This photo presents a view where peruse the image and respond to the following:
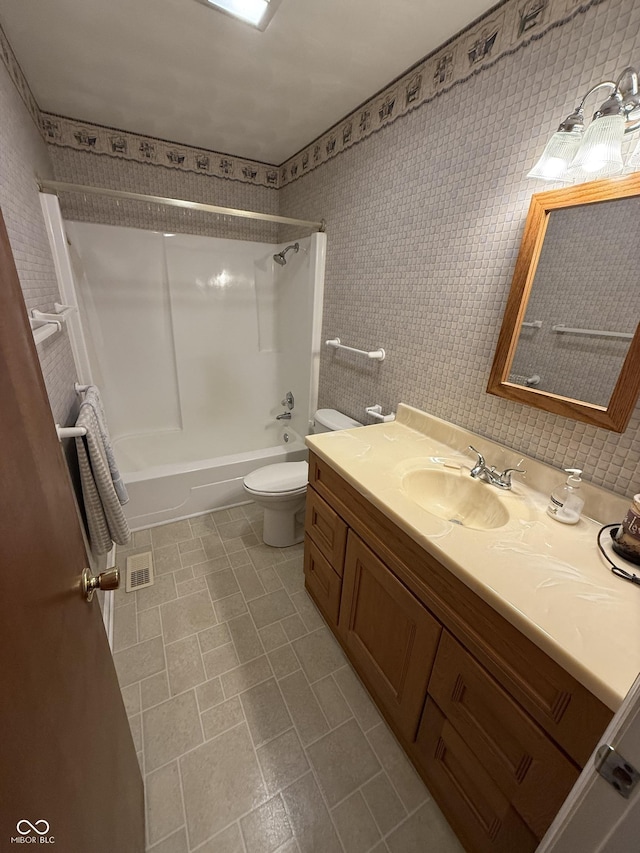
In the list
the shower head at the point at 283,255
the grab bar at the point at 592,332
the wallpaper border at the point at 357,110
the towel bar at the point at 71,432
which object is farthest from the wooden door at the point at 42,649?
the shower head at the point at 283,255

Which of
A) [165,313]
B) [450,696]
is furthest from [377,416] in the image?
[165,313]

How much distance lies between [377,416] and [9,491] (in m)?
1.49

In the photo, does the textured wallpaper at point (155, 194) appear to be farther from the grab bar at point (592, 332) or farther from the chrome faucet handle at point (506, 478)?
the chrome faucet handle at point (506, 478)

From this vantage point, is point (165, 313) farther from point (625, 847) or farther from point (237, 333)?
point (625, 847)

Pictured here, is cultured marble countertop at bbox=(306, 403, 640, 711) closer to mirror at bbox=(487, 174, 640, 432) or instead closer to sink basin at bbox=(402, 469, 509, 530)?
sink basin at bbox=(402, 469, 509, 530)

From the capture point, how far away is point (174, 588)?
5.59 feet

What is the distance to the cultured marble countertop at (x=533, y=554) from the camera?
2.01 feet

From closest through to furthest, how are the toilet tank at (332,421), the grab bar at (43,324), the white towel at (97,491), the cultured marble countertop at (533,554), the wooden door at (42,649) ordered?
the wooden door at (42,649)
the cultured marble countertop at (533,554)
the grab bar at (43,324)
the white towel at (97,491)
the toilet tank at (332,421)

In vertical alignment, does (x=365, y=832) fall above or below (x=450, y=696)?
below

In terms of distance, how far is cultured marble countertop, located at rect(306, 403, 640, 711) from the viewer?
24.1 inches

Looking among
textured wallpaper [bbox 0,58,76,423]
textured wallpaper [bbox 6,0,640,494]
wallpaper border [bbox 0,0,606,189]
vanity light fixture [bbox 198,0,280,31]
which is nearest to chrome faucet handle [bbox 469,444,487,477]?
textured wallpaper [bbox 6,0,640,494]

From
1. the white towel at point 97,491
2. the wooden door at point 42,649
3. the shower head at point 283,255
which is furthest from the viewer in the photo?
the shower head at point 283,255

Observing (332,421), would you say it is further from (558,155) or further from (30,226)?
(30,226)

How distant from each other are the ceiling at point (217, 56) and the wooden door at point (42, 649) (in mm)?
1328
